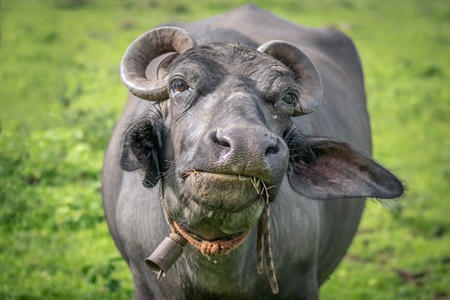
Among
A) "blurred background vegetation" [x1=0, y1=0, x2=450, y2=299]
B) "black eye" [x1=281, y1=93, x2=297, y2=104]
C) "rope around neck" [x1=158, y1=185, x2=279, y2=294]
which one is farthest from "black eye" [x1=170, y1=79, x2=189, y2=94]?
"blurred background vegetation" [x1=0, y1=0, x2=450, y2=299]

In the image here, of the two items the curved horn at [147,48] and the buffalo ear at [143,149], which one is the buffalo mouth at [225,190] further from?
the curved horn at [147,48]

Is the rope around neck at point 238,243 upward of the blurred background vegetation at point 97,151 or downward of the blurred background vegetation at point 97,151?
upward

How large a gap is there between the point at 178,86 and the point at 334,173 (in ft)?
3.45

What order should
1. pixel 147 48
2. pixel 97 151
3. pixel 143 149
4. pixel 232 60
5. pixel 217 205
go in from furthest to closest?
pixel 97 151 → pixel 147 48 → pixel 143 149 → pixel 232 60 → pixel 217 205

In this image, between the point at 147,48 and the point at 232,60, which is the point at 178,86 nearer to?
the point at 232,60

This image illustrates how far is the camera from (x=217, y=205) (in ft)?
11.1

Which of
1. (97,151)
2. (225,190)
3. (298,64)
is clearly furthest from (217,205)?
(97,151)

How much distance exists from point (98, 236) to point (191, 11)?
12.1 metres

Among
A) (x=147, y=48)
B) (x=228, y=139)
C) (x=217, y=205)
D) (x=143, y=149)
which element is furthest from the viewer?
(x=147, y=48)

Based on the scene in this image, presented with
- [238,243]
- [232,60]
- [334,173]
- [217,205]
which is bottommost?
[238,243]

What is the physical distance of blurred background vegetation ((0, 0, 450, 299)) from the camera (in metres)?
7.08

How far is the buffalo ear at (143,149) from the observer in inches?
157

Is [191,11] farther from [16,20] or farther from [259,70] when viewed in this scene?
[259,70]

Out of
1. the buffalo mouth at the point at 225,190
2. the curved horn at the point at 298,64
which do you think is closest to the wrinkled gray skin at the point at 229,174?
the buffalo mouth at the point at 225,190
